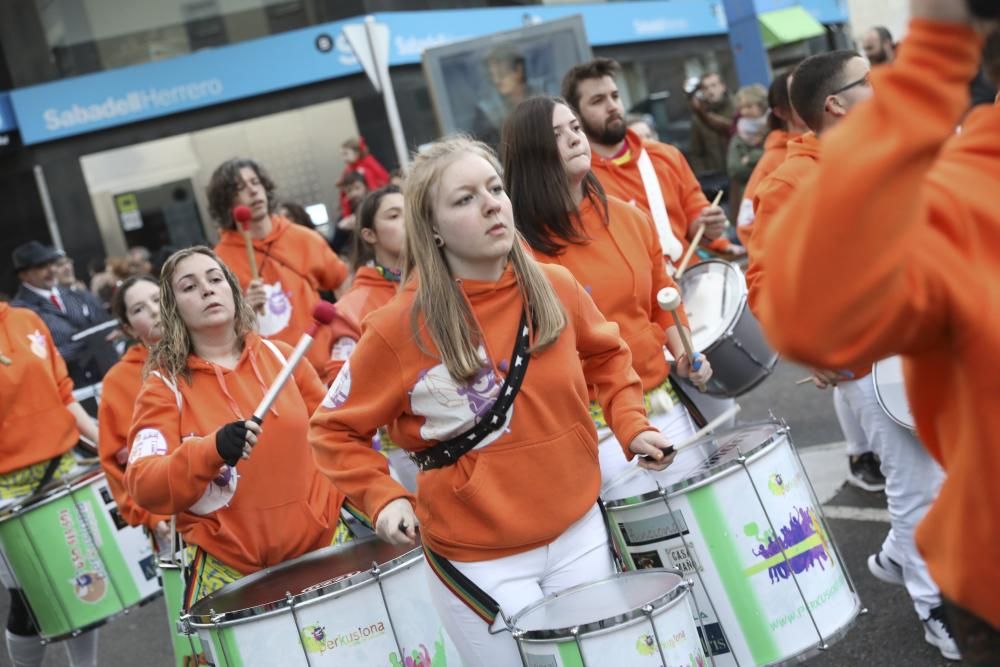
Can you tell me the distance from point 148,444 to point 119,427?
44.6 inches

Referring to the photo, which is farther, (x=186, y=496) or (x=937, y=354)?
(x=186, y=496)

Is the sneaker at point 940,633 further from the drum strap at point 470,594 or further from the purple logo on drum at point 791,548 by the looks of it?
the drum strap at point 470,594

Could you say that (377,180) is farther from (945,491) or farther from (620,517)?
(945,491)

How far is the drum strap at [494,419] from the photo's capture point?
3.15 metres

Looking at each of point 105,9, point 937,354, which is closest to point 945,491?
point 937,354

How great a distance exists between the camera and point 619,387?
11.2 feet

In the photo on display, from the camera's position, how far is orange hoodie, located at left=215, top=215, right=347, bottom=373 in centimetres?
674

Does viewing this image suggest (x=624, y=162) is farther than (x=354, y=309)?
No

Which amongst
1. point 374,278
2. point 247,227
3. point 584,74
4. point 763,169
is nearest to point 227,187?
point 247,227

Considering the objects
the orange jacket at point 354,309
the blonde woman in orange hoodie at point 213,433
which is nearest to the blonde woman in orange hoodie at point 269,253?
the orange jacket at point 354,309

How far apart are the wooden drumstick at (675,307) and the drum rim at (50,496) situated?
2.92m

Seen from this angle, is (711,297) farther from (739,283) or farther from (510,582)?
(510,582)

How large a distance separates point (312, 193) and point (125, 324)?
46.5 ft

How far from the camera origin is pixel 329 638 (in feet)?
11.1
